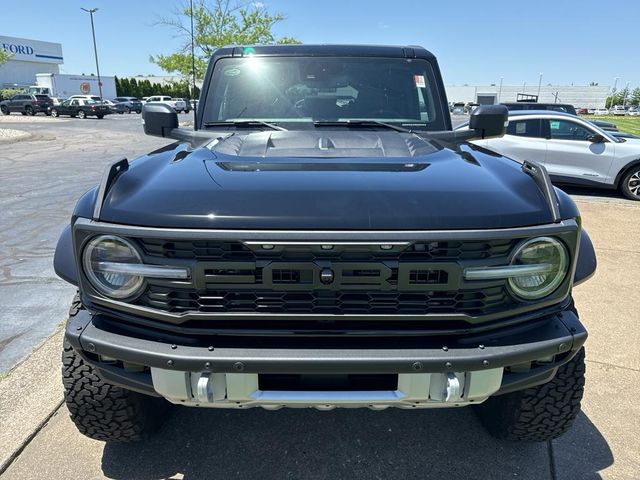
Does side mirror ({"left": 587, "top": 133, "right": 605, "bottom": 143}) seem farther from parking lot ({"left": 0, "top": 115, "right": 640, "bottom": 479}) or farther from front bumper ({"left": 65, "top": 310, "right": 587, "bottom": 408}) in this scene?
front bumper ({"left": 65, "top": 310, "right": 587, "bottom": 408})

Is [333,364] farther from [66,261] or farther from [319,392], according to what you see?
[66,261]

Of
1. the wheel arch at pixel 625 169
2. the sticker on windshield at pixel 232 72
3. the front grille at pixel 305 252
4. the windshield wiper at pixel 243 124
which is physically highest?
the sticker on windshield at pixel 232 72

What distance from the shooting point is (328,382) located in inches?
68.1

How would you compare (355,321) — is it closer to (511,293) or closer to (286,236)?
(286,236)

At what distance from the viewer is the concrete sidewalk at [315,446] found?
7.14 feet

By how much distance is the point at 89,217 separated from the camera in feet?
5.62

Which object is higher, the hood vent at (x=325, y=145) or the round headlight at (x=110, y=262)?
the hood vent at (x=325, y=145)

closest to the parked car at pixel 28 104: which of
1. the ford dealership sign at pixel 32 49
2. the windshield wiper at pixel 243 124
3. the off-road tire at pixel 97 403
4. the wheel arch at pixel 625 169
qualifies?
the ford dealership sign at pixel 32 49

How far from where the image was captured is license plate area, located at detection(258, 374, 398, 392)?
5.67ft

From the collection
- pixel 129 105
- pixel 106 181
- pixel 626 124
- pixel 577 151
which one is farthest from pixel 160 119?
pixel 129 105

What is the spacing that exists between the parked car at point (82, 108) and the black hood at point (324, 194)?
3709 cm

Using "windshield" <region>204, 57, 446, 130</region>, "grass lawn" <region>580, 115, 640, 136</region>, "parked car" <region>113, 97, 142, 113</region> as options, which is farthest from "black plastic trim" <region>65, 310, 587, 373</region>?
"parked car" <region>113, 97, 142, 113</region>

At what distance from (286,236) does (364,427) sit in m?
1.37

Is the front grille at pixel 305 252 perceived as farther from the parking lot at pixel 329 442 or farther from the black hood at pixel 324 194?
A: the parking lot at pixel 329 442
